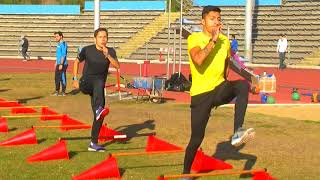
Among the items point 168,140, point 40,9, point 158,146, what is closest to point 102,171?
point 158,146

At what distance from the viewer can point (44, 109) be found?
1265cm

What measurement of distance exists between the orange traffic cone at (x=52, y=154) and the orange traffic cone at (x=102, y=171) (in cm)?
133

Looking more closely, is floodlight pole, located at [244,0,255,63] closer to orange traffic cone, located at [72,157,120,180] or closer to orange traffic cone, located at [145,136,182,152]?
orange traffic cone, located at [145,136,182,152]

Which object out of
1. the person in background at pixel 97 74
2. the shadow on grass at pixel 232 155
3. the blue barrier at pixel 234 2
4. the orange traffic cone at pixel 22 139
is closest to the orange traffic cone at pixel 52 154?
the person in background at pixel 97 74

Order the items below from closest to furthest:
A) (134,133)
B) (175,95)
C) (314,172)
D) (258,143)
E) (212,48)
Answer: (212,48), (314,172), (258,143), (134,133), (175,95)

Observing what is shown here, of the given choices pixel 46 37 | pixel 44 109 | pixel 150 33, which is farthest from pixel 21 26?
pixel 44 109

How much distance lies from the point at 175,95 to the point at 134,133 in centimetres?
787

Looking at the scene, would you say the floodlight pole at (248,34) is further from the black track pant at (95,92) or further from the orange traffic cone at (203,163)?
the orange traffic cone at (203,163)

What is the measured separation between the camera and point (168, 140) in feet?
34.1

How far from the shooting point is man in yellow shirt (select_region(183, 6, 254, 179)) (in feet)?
21.2

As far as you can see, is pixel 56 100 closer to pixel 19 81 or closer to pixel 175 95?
pixel 175 95

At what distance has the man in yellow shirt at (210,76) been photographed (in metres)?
6.47

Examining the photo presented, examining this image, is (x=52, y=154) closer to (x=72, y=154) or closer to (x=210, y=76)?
(x=72, y=154)

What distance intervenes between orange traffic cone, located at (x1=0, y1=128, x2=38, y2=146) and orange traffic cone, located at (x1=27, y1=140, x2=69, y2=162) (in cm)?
113
